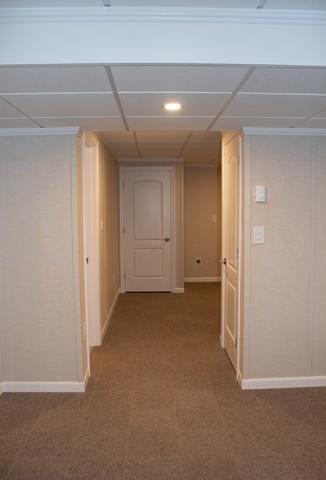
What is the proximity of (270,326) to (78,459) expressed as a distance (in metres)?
1.73

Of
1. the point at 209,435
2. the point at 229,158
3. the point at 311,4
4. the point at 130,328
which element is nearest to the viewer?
the point at 311,4

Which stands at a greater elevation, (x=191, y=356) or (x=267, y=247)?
(x=267, y=247)

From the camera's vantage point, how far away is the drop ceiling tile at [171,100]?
6.98 ft

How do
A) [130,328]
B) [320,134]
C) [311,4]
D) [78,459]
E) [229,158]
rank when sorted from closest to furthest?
1. [311,4]
2. [78,459]
3. [320,134]
4. [229,158]
5. [130,328]

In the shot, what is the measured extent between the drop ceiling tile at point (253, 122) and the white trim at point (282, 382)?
6.65 feet

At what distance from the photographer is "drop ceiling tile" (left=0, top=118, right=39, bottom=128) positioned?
2602 millimetres

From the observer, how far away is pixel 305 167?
3018 millimetres

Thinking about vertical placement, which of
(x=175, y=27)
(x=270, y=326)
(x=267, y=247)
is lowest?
(x=270, y=326)

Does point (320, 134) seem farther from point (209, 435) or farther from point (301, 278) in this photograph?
point (209, 435)

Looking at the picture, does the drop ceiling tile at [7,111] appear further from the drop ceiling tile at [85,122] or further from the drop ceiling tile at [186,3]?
the drop ceiling tile at [186,3]

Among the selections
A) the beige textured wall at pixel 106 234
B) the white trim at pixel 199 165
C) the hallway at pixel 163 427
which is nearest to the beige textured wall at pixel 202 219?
the white trim at pixel 199 165

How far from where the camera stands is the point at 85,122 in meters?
2.76

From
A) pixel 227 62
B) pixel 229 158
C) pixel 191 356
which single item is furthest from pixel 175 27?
pixel 191 356

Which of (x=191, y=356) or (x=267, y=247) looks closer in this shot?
(x=267, y=247)
